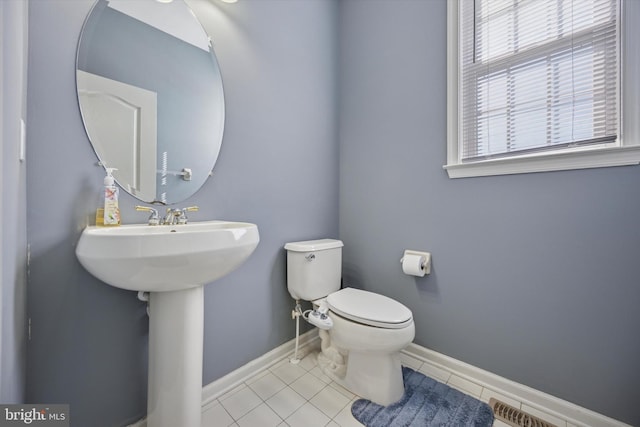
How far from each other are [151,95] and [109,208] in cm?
51

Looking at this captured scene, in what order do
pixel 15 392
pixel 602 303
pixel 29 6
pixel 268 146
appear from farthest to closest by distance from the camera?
pixel 268 146
pixel 602 303
pixel 29 6
pixel 15 392

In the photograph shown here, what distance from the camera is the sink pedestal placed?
2.92ft

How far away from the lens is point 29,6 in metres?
0.80

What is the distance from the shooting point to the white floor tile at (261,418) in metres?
1.10

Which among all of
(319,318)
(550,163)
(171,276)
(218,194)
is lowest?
(319,318)

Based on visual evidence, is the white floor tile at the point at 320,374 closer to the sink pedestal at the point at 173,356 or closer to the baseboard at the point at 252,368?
the baseboard at the point at 252,368

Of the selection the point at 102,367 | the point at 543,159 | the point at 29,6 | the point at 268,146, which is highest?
the point at 29,6

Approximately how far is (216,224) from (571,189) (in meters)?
1.53

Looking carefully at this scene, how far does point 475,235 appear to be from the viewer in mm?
1357

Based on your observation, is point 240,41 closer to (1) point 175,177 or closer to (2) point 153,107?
(2) point 153,107

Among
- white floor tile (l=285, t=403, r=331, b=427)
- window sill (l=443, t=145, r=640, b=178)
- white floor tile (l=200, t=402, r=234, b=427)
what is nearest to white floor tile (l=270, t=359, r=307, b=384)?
white floor tile (l=285, t=403, r=331, b=427)

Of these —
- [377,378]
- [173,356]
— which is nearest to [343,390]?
[377,378]

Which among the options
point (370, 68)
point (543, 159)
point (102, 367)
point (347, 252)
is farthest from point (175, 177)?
point (543, 159)

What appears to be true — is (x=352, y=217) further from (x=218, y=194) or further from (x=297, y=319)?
(x=218, y=194)
